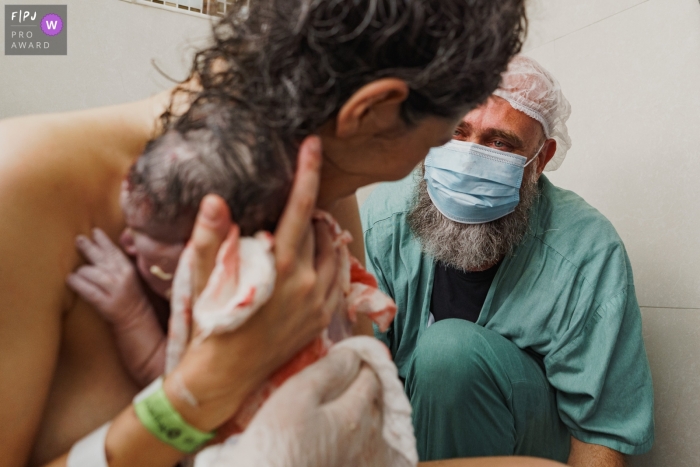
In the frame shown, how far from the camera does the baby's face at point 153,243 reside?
1.97 ft

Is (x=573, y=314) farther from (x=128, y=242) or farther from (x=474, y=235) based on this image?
(x=128, y=242)

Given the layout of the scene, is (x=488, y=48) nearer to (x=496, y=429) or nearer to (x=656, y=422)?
(x=496, y=429)

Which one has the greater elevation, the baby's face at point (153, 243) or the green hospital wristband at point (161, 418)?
the baby's face at point (153, 243)

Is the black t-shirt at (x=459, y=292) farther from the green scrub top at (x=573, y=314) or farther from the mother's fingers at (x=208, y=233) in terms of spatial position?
the mother's fingers at (x=208, y=233)

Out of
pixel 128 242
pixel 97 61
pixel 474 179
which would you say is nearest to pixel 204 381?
pixel 128 242

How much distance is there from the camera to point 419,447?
1388 millimetres

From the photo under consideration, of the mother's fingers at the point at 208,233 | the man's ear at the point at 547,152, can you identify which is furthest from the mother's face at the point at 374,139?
the man's ear at the point at 547,152

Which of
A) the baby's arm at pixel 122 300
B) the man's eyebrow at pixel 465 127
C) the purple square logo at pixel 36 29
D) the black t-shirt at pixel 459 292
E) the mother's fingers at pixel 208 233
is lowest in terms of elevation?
the black t-shirt at pixel 459 292

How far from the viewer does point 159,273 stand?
2.06 feet

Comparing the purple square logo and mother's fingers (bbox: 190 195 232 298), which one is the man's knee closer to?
mother's fingers (bbox: 190 195 232 298)

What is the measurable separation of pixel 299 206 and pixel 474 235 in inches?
38.3

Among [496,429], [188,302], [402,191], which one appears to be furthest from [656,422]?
[188,302]

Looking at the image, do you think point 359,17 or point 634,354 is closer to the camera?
point 359,17

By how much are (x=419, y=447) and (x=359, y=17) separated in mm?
1097
